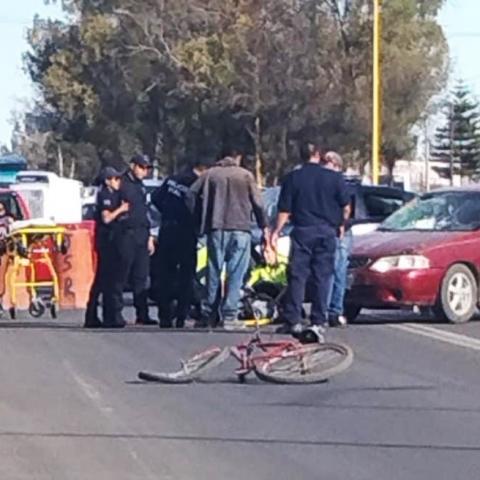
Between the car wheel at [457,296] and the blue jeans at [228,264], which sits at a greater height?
the blue jeans at [228,264]

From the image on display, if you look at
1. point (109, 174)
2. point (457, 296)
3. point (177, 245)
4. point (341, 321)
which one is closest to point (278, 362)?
point (341, 321)

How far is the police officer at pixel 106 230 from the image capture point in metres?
19.8

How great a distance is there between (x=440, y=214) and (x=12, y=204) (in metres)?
8.67

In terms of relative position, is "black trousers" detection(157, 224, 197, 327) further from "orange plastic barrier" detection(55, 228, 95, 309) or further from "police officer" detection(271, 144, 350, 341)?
"orange plastic barrier" detection(55, 228, 95, 309)

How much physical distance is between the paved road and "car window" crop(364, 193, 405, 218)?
26.1 feet

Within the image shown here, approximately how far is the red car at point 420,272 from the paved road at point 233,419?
2.32 m

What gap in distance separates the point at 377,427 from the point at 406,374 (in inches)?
124

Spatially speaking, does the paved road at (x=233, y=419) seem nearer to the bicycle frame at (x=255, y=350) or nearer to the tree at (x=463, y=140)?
the bicycle frame at (x=255, y=350)

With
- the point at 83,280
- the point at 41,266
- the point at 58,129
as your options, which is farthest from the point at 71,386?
the point at 58,129

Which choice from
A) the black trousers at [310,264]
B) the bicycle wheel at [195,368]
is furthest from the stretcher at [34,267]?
the bicycle wheel at [195,368]

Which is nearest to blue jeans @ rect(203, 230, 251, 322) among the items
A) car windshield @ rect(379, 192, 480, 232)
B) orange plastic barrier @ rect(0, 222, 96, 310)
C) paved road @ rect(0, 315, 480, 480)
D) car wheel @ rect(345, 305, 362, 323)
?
paved road @ rect(0, 315, 480, 480)

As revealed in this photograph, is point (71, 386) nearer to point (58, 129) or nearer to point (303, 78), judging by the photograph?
point (303, 78)

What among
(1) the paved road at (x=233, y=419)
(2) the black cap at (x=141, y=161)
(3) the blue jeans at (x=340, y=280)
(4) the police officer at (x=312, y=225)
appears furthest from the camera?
(2) the black cap at (x=141, y=161)

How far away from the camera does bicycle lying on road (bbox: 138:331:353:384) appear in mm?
14461
